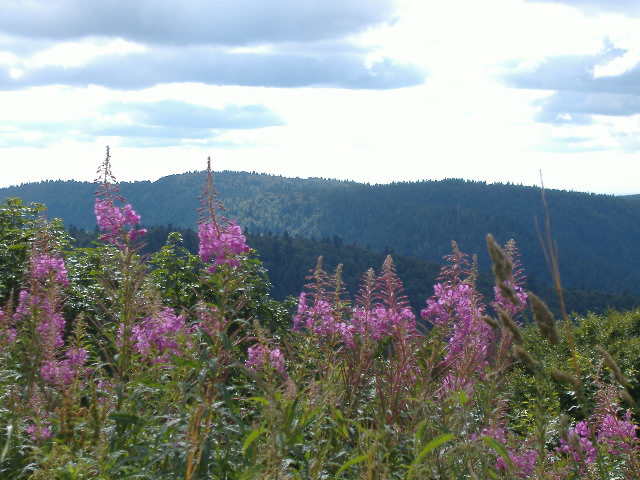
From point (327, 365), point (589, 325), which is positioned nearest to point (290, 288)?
point (589, 325)

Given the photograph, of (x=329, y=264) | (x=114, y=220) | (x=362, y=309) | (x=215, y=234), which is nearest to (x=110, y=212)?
(x=114, y=220)

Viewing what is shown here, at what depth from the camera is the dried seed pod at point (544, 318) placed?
154 cm

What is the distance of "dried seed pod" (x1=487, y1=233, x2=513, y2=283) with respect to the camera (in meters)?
1.58

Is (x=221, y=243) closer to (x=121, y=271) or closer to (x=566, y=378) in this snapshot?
(x=121, y=271)

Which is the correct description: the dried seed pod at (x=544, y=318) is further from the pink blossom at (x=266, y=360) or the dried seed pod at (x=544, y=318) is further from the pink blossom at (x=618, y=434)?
the pink blossom at (x=618, y=434)

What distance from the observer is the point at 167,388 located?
2775 millimetres

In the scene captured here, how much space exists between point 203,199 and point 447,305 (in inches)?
73.6

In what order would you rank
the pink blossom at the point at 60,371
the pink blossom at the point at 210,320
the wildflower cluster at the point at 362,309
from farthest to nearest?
1. the wildflower cluster at the point at 362,309
2. the pink blossom at the point at 60,371
3. the pink blossom at the point at 210,320

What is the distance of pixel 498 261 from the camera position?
1.60 m

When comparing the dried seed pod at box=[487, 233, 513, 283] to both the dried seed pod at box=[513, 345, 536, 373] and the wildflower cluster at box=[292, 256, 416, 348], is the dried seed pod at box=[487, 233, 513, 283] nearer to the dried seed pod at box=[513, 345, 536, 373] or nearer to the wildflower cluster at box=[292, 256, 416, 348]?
the dried seed pod at box=[513, 345, 536, 373]

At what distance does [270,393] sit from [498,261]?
2.53 feet

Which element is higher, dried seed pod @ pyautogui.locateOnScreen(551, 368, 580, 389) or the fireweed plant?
dried seed pod @ pyautogui.locateOnScreen(551, 368, 580, 389)

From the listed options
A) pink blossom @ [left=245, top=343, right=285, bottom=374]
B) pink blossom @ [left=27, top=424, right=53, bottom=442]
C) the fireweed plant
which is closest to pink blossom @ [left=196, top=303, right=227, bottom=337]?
the fireweed plant

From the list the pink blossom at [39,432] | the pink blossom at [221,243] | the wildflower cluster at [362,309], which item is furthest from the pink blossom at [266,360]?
the pink blossom at [39,432]
